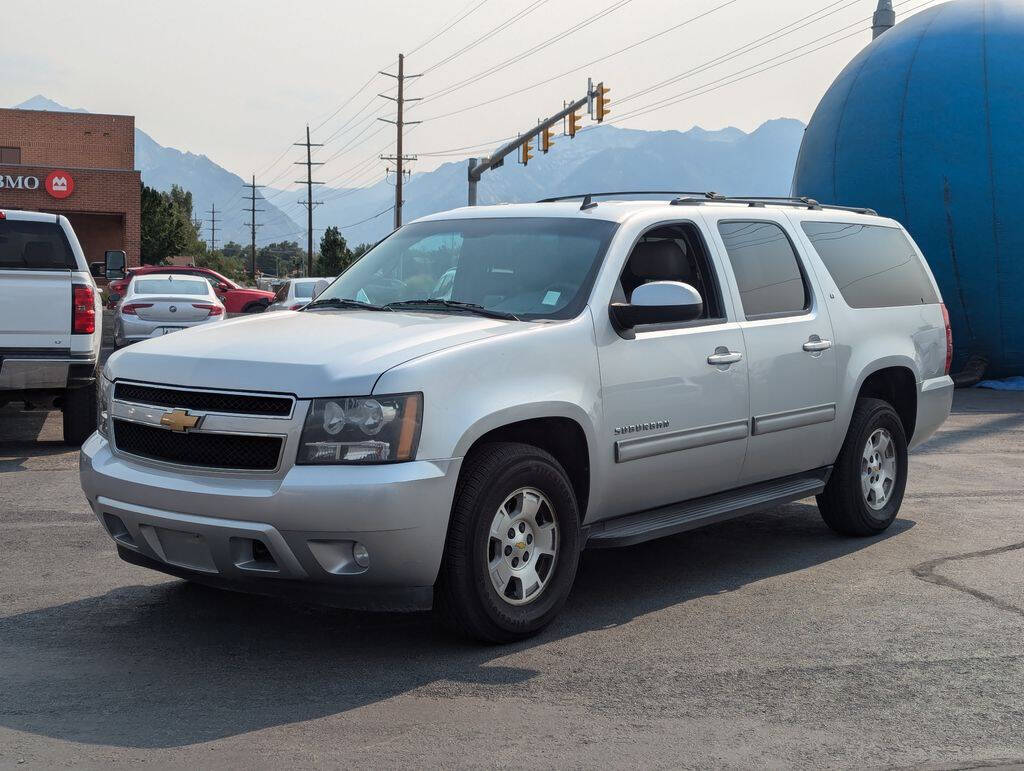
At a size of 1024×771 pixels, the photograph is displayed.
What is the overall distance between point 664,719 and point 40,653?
2.52 meters

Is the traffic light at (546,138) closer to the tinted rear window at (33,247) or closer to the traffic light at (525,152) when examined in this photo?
the traffic light at (525,152)

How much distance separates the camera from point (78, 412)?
34.4 feet

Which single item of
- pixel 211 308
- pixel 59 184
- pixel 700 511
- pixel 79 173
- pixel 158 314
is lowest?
pixel 700 511

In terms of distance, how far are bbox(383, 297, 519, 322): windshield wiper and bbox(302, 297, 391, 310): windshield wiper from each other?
8 centimetres

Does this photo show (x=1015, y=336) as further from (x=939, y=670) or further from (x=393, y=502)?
(x=393, y=502)

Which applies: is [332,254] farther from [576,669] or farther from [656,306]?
[576,669]

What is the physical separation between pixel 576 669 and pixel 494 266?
81.6 inches

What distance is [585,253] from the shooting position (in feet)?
19.1

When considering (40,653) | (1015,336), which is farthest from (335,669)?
(1015,336)

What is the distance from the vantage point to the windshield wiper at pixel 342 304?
6004mm

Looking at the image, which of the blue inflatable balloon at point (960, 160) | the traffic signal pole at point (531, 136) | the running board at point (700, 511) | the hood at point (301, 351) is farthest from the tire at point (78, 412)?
the traffic signal pole at point (531, 136)

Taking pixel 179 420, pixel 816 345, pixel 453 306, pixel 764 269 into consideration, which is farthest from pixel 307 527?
pixel 816 345

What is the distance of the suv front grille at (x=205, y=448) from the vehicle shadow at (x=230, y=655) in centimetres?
81

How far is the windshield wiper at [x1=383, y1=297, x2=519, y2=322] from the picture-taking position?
5.51m
